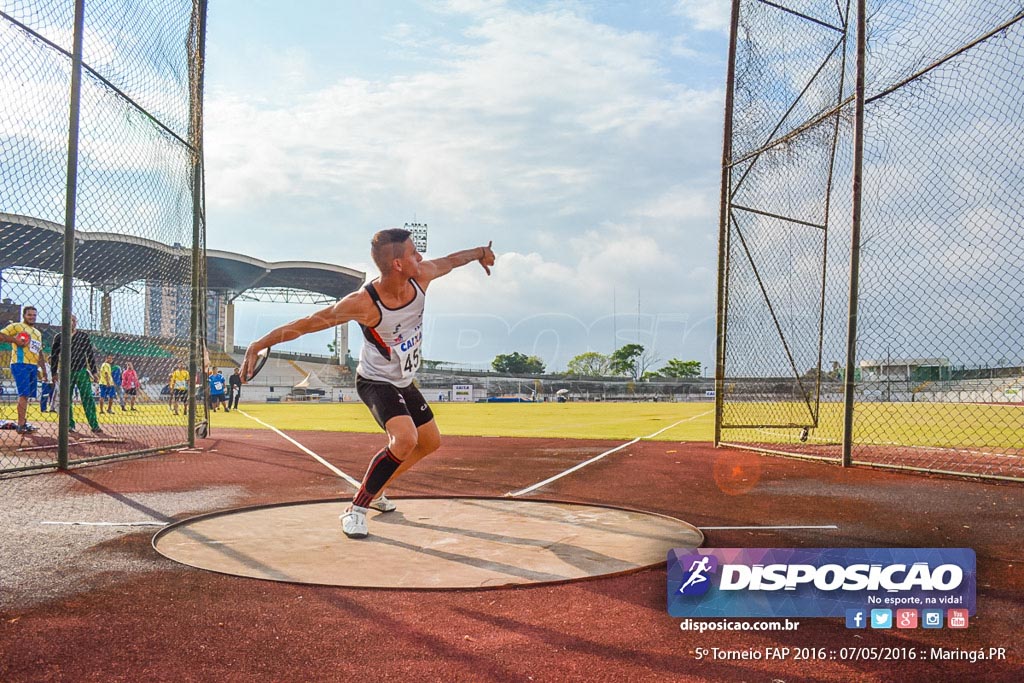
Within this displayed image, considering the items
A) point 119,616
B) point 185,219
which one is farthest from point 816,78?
point 119,616

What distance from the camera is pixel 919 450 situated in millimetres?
11539

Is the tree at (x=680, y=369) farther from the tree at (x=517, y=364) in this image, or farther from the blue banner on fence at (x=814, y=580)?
the blue banner on fence at (x=814, y=580)

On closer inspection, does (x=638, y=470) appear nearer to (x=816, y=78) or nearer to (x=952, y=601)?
(x=952, y=601)

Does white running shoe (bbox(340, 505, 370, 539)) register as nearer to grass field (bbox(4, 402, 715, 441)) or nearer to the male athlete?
the male athlete

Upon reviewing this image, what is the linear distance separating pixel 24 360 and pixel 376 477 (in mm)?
9430

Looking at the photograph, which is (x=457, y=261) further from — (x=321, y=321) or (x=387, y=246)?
(x=321, y=321)

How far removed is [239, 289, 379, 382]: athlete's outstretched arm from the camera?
4.96 meters

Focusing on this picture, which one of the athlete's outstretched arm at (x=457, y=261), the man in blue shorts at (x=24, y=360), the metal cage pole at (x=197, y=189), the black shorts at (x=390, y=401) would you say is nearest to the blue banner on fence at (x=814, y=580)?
the black shorts at (x=390, y=401)

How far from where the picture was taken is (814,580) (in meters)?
3.84

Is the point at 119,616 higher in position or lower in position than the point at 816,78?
lower

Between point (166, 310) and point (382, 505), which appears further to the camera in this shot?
point (166, 310)

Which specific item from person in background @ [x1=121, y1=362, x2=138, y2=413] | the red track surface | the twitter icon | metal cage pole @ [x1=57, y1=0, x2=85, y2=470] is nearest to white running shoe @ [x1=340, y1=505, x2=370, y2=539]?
the red track surface

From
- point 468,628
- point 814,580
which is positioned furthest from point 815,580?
point 468,628

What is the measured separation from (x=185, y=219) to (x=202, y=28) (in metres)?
2.77
